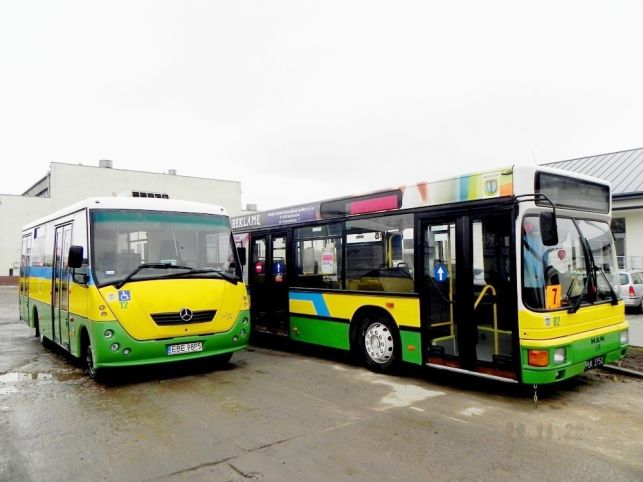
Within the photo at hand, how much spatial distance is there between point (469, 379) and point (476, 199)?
9.10 feet

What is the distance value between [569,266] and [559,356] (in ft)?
3.98

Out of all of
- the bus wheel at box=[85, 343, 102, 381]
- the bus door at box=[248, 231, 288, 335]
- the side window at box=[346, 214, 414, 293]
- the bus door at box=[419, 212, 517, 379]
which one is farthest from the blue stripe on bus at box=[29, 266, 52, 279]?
the bus door at box=[419, 212, 517, 379]

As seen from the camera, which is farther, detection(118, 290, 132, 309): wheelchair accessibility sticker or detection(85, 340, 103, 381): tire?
detection(85, 340, 103, 381): tire

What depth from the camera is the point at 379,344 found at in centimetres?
816

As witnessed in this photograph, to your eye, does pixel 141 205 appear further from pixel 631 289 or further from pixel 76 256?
pixel 631 289

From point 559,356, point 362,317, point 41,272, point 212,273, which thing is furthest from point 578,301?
point 41,272

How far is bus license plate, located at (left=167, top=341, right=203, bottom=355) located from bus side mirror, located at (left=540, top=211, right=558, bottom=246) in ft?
16.6

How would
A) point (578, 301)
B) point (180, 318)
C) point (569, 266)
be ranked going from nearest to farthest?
1. point (578, 301)
2. point (569, 266)
3. point (180, 318)

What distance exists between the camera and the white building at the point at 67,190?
1690 inches

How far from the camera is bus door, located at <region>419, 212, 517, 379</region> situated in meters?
6.52

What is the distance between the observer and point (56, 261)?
966 cm

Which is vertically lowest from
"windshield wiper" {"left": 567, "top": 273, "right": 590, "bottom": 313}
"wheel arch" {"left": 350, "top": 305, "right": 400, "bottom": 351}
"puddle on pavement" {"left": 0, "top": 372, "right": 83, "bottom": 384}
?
"puddle on pavement" {"left": 0, "top": 372, "right": 83, "bottom": 384}

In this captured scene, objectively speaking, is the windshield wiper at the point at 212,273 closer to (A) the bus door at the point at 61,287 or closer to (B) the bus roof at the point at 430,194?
(B) the bus roof at the point at 430,194

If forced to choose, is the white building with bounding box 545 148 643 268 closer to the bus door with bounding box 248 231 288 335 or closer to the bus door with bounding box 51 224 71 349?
the bus door with bounding box 248 231 288 335
